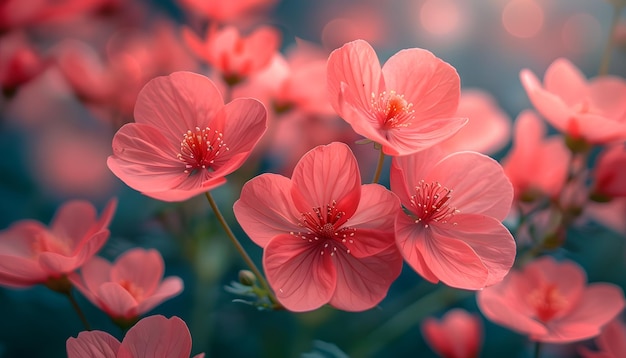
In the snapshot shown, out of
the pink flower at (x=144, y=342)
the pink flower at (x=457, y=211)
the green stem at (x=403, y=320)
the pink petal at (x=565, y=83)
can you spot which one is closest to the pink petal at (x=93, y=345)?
the pink flower at (x=144, y=342)

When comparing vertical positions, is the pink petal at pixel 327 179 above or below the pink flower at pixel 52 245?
above

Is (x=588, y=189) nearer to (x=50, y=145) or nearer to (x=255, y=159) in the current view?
(x=255, y=159)

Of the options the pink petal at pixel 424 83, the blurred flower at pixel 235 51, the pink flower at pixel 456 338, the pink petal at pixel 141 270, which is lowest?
the pink flower at pixel 456 338

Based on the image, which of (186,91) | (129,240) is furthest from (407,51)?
(129,240)

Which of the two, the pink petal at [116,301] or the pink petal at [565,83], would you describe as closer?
the pink petal at [116,301]

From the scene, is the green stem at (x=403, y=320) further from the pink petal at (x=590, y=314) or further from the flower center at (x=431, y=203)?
the flower center at (x=431, y=203)

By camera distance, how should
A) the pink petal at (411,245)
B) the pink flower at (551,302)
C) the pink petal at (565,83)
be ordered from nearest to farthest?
the pink petal at (411,245) → the pink flower at (551,302) → the pink petal at (565,83)

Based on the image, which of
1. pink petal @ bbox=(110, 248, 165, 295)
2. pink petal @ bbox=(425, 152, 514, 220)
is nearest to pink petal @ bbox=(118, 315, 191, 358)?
pink petal @ bbox=(110, 248, 165, 295)

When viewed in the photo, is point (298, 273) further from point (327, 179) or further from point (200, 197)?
point (200, 197)

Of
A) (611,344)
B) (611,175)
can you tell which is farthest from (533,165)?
(611,344)

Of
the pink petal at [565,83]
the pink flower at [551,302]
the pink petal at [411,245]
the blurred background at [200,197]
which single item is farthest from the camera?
the blurred background at [200,197]
